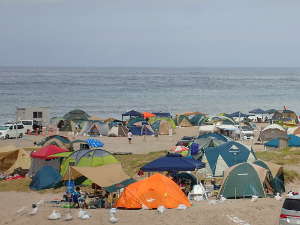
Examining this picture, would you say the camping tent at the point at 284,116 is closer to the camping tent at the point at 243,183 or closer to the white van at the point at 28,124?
the white van at the point at 28,124

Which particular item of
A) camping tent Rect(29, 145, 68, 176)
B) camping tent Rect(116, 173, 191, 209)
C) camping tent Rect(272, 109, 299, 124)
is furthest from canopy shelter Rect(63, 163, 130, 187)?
camping tent Rect(272, 109, 299, 124)

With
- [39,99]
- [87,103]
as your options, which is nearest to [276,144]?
[87,103]

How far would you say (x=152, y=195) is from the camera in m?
16.4

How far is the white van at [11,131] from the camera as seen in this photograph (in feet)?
124

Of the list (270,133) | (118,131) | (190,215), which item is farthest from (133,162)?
(118,131)

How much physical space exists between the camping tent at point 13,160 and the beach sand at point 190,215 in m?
7.64

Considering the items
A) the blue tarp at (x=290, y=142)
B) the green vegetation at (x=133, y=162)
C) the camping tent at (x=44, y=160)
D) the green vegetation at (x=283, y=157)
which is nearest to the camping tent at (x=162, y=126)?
the blue tarp at (x=290, y=142)

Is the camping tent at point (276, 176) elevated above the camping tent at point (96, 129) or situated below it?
above

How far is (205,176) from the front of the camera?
20844 mm

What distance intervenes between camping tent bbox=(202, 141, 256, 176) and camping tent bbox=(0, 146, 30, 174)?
810 cm

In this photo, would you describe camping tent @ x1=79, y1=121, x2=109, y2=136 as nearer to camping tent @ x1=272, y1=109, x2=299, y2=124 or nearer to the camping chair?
camping tent @ x1=272, y1=109, x2=299, y2=124

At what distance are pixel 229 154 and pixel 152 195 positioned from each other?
229 inches

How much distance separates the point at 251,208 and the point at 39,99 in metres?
76.5

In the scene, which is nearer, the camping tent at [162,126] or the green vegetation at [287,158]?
the green vegetation at [287,158]
